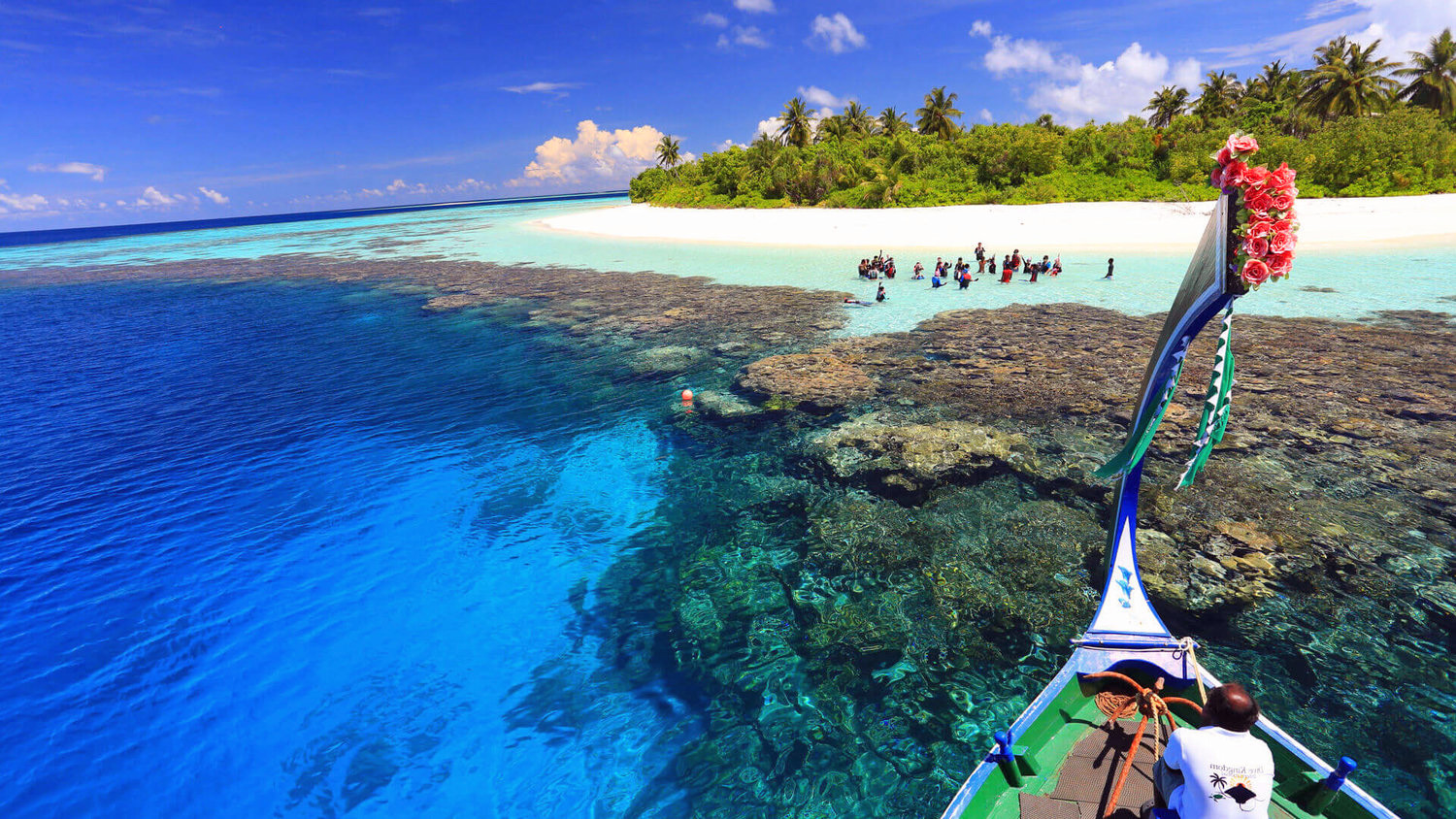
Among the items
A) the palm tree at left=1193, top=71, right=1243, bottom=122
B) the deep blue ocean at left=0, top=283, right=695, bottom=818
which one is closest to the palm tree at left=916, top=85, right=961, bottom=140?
the palm tree at left=1193, top=71, right=1243, bottom=122

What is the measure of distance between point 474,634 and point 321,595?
391cm

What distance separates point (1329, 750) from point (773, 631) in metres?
7.58

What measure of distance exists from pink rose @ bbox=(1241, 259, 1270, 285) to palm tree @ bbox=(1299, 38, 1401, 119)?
269ft

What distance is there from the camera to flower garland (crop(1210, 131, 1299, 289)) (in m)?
4.84

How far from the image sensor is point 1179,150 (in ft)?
190

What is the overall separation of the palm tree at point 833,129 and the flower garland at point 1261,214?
9685 cm

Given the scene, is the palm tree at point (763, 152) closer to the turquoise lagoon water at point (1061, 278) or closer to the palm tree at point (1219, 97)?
the turquoise lagoon water at point (1061, 278)

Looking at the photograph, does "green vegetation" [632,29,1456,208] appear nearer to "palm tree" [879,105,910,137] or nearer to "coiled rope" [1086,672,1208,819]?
"palm tree" [879,105,910,137]

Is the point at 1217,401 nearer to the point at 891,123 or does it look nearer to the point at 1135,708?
the point at 1135,708

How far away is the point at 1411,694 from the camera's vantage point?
8266 mm

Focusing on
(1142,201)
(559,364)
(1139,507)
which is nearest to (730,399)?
(559,364)

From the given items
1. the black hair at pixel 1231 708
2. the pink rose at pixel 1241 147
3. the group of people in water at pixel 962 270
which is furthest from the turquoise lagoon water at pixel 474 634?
the group of people in water at pixel 962 270

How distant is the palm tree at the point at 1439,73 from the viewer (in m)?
56.8

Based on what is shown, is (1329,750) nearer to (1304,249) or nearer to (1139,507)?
(1139,507)
